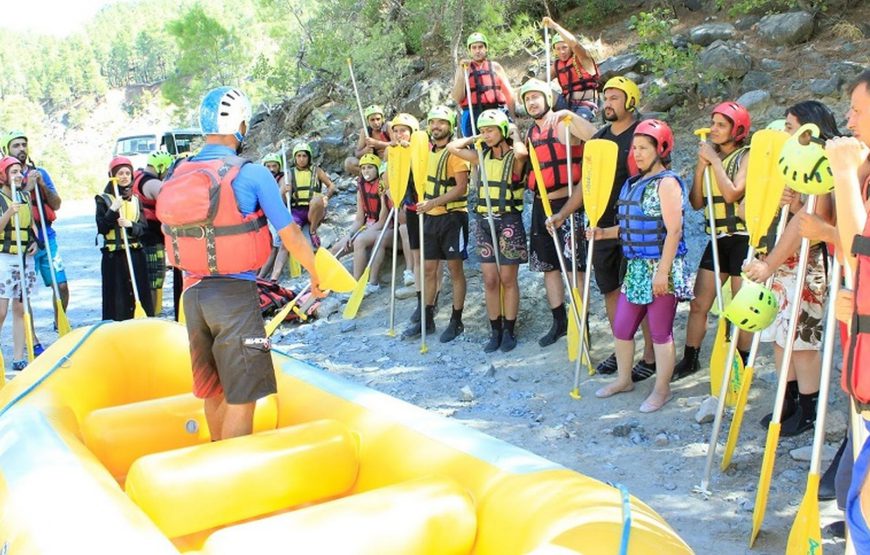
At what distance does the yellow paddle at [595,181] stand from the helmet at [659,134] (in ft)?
1.06

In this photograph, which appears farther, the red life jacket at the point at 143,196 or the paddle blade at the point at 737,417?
the red life jacket at the point at 143,196

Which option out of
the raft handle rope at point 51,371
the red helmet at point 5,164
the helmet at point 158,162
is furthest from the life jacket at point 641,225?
the red helmet at point 5,164

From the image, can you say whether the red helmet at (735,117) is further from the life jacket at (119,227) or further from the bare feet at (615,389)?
the life jacket at (119,227)

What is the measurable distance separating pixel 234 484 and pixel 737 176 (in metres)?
3.26

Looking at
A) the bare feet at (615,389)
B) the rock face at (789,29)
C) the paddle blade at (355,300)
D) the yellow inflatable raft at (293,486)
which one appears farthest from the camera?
the rock face at (789,29)

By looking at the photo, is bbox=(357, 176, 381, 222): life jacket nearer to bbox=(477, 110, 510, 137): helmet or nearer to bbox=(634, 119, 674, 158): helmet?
bbox=(477, 110, 510, 137): helmet

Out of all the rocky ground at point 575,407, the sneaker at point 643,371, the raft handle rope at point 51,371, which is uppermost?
the raft handle rope at point 51,371

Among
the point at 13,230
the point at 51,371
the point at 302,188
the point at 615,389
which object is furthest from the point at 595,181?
the point at 302,188

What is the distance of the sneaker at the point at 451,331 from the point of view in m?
6.76

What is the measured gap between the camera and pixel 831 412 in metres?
4.19

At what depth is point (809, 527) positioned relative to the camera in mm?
2807

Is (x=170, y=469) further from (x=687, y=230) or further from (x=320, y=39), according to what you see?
(x=320, y=39)

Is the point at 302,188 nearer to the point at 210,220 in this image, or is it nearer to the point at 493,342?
the point at 493,342

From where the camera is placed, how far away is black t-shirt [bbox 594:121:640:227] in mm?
5223
